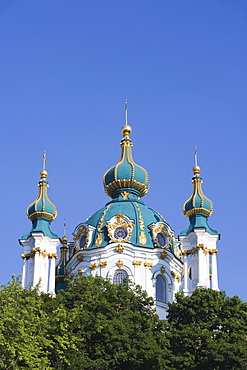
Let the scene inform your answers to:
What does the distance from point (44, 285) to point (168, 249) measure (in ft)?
26.2

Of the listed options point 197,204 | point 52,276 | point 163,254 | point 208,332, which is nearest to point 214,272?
point 163,254

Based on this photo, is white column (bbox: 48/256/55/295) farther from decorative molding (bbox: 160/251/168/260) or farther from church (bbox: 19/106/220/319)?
decorative molding (bbox: 160/251/168/260)

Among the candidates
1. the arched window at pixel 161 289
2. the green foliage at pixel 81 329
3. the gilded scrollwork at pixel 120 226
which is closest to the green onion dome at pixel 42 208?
the gilded scrollwork at pixel 120 226

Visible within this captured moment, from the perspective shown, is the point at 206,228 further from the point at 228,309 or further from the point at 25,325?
the point at 25,325

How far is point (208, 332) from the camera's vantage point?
4519 centimetres

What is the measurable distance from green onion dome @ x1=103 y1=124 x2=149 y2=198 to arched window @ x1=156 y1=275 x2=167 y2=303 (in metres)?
7.46

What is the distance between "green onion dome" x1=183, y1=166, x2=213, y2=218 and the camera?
196 ft

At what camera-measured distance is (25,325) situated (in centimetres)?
3969

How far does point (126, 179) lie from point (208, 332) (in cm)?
2047

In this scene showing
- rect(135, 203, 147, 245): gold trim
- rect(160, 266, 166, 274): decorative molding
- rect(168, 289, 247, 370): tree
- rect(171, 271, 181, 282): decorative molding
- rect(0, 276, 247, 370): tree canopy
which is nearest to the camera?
rect(0, 276, 247, 370): tree canopy

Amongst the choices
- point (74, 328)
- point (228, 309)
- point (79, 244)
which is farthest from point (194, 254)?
point (74, 328)

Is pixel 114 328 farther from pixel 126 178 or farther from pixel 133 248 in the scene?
pixel 126 178

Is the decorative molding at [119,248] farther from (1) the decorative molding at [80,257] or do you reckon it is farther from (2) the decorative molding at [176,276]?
(2) the decorative molding at [176,276]

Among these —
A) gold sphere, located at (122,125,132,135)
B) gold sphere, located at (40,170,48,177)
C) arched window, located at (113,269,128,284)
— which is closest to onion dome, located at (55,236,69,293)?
arched window, located at (113,269,128,284)
